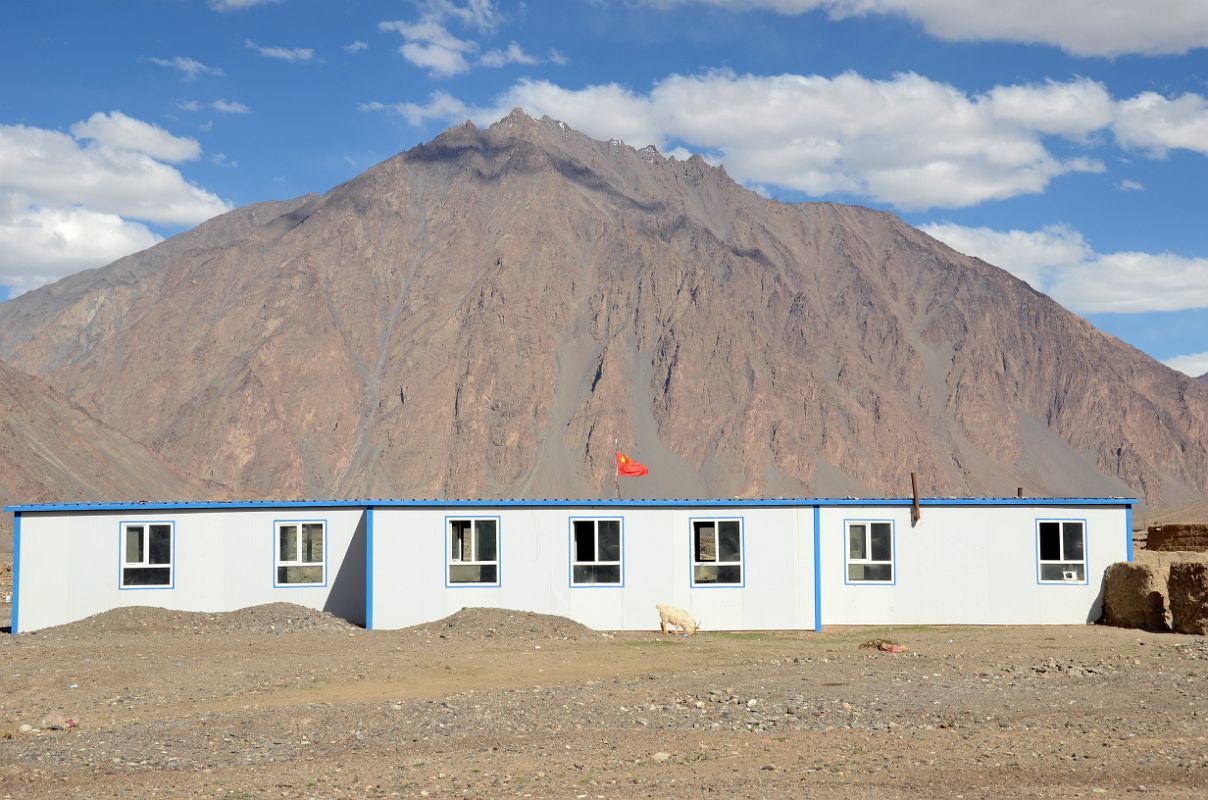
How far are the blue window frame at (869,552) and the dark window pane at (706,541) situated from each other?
3.17 meters

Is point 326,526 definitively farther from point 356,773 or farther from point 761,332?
point 761,332

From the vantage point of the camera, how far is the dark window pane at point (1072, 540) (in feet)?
98.8

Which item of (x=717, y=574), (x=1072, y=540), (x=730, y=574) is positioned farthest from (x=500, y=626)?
(x=1072, y=540)

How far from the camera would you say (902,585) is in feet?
98.1

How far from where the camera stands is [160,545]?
28531mm

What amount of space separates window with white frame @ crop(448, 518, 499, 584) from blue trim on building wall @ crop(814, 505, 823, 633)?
7.23m

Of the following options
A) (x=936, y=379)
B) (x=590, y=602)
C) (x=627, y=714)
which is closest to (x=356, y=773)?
(x=627, y=714)

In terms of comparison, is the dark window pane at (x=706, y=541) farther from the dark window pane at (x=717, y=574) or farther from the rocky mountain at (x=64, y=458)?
the rocky mountain at (x=64, y=458)

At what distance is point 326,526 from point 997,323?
155267 mm

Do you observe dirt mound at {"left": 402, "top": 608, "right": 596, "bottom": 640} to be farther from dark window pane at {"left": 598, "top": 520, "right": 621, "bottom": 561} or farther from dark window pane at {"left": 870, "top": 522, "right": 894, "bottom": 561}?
dark window pane at {"left": 870, "top": 522, "right": 894, "bottom": 561}

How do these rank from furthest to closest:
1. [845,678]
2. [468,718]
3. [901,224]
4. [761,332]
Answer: [901,224] < [761,332] < [845,678] < [468,718]

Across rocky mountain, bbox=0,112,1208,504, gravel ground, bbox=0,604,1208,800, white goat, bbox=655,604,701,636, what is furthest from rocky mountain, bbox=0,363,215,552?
gravel ground, bbox=0,604,1208,800

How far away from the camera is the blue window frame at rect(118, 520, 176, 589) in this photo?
93.2ft

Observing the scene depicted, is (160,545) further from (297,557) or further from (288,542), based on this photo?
(297,557)
